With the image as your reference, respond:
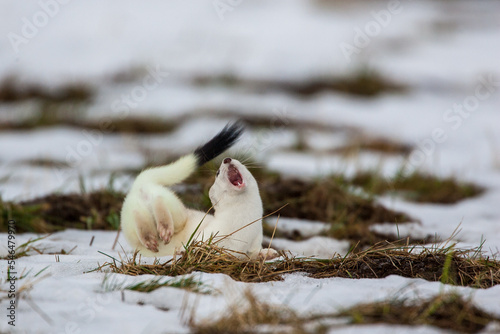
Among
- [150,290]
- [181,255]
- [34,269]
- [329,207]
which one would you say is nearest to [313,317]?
[150,290]

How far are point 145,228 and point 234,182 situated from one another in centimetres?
50

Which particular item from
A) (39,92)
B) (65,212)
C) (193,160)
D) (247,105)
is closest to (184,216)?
(193,160)

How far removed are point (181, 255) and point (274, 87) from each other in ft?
22.3

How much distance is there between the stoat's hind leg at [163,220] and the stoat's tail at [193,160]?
185 mm

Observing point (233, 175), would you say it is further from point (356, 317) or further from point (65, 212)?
→ point (65, 212)

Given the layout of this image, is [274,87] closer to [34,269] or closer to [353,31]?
[353,31]

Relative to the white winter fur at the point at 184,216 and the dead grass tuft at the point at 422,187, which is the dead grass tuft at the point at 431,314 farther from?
the dead grass tuft at the point at 422,187

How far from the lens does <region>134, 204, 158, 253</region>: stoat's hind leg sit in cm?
270

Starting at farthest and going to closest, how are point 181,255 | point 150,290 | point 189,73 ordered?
point 189,73
point 181,255
point 150,290

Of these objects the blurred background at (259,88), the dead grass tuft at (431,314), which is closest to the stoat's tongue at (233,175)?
the dead grass tuft at (431,314)

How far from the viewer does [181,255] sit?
8.57 feet

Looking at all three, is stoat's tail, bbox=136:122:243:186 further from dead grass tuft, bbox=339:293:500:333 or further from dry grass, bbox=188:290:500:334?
dead grass tuft, bbox=339:293:500:333

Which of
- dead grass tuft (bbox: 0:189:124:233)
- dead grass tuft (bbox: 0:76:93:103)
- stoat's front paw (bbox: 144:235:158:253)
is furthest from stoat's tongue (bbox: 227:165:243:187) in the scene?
dead grass tuft (bbox: 0:76:93:103)

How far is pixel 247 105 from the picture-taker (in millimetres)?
8117
